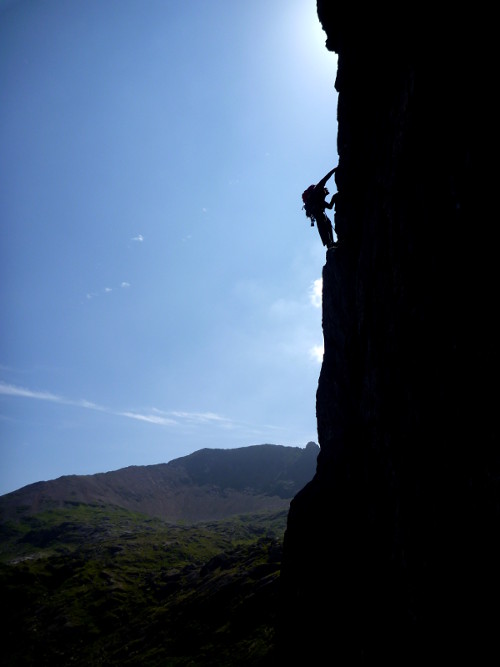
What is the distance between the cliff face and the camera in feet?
35.8

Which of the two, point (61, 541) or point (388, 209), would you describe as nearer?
point (388, 209)

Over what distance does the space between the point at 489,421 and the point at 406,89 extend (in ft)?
43.8

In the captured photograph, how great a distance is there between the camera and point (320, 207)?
30.8 meters

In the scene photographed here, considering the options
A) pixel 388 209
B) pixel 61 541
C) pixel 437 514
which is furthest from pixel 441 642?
pixel 61 541

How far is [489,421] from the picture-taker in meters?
10.3

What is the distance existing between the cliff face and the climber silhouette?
4365 millimetres

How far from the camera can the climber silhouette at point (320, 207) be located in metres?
29.9

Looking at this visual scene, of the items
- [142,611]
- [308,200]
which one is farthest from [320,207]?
[142,611]

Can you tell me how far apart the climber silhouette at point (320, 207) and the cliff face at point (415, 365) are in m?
4.36

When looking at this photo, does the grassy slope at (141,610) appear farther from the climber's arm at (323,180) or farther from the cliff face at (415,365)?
the climber's arm at (323,180)

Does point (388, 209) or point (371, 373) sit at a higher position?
point (388, 209)

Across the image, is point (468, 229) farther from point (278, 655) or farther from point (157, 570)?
point (157, 570)

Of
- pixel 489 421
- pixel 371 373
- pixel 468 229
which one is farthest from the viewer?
pixel 371 373

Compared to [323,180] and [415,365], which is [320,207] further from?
[415,365]
